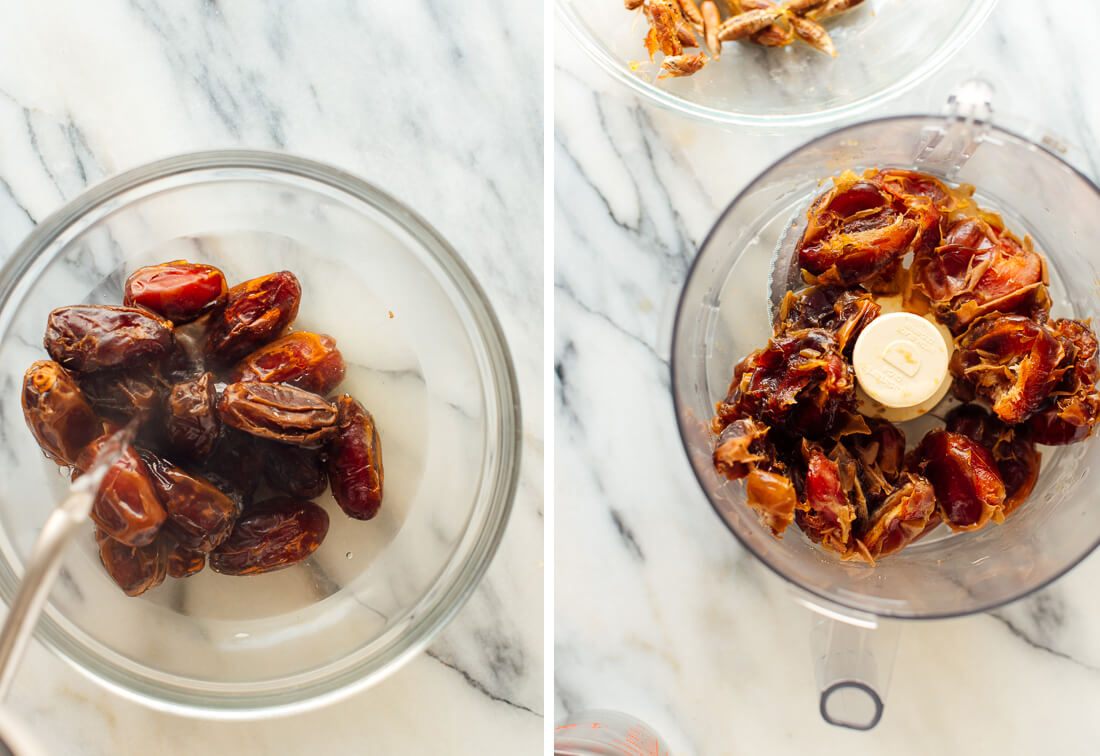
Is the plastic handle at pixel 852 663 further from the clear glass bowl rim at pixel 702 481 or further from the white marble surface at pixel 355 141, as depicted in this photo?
the white marble surface at pixel 355 141

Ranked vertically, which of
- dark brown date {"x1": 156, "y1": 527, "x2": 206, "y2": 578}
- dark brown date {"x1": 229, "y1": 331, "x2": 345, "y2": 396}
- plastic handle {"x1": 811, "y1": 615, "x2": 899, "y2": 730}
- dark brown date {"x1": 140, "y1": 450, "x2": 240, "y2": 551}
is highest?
dark brown date {"x1": 229, "y1": 331, "x2": 345, "y2": 396}

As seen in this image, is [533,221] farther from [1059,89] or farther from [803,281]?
[1059,89]

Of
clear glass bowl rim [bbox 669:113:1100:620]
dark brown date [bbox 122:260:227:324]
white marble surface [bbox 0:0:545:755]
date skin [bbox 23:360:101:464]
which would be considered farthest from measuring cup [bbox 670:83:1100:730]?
date skin [bbox 23:360:101:464]

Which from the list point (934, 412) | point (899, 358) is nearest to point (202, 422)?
point (899, 358)

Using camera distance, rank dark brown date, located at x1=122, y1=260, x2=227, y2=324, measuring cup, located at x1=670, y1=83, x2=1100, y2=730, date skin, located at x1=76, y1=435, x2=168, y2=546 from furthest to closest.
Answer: measuring cup, located at x1=670, y1=83, x2=1100, y2=730 → dark brown date, located at x1=122, y1=260, x2=227, y2=324 → date skin, located at x1=76, y1=435, x2=168, y2=546

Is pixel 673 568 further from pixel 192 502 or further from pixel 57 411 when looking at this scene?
pixel 57 411

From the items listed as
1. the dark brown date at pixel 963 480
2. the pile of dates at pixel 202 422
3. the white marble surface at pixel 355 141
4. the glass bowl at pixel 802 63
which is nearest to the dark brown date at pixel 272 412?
the pile of dates at pixel 202 422

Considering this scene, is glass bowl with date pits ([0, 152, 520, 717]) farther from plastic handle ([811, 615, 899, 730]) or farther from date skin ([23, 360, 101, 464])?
plastic handle ([811, 615, 899, 730])
